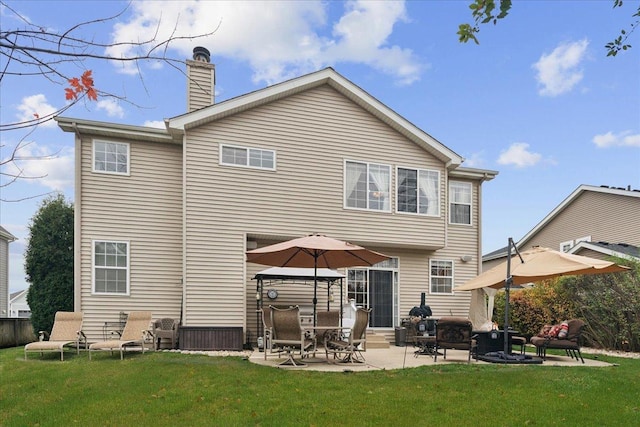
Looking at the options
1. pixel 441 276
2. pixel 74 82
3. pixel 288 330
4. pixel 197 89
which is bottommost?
pixel 288 330

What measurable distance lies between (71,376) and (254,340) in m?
5.37

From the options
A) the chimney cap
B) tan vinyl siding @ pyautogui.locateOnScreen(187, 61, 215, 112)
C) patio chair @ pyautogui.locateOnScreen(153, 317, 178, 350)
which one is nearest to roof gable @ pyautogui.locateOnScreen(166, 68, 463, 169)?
tan vinyl siding @ pyautogui.locateOnScreen(187, 61, 215, 112)

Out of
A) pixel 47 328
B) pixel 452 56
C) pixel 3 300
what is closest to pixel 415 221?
pixel 452 56

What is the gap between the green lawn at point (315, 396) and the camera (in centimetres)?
552

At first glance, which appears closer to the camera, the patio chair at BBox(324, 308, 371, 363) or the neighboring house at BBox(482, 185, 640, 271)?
the patio chair at BBox(324, 308, 371, 363)

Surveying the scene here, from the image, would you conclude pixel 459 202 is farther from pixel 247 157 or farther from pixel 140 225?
pixel 140 225

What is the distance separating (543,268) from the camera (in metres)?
9.21

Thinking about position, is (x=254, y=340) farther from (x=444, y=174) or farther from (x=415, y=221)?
(x=444, y=174)

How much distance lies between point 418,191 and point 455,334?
19.8 ft

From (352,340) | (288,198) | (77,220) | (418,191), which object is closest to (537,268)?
(352,340)

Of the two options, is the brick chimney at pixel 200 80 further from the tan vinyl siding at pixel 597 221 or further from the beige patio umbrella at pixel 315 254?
the tan vinyl siding at pixel 597 221

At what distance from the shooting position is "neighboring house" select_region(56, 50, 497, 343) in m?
12.1

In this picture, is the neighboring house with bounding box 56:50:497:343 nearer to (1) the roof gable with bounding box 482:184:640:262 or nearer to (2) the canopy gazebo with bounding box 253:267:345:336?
(2) the canopy gazebo with bounding box 253:267:345:336

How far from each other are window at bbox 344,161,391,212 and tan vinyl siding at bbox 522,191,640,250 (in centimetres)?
1194
